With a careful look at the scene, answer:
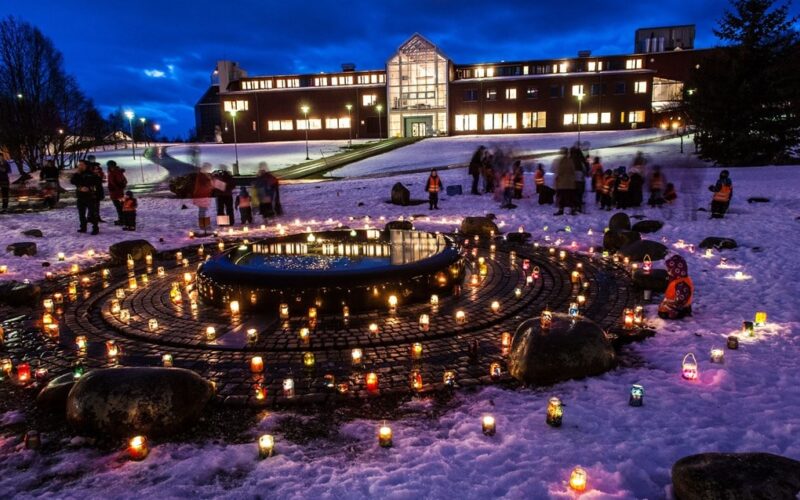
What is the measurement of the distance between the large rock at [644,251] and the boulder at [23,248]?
1475 cm

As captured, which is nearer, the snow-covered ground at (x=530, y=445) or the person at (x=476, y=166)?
the snow-covered ground at (x=530, y=445)

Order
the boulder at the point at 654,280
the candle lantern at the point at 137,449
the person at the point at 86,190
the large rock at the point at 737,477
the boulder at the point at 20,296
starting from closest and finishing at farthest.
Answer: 1. the large rock at the point at 737,477
2. the candle lantern at the point at 137,449
3. the boulder at the point at 654,280
4. the boulder at the point at 20,296
5. the person at the point at 86,190

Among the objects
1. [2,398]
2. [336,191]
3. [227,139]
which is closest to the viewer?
[2,398]

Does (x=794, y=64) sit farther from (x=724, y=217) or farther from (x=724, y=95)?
(x=724, y=217)

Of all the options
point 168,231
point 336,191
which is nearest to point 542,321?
point 168,231

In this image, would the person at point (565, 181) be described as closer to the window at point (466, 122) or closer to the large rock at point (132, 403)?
the large rock at point (132, 403)

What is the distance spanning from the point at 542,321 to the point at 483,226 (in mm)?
9509

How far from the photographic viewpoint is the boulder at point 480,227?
15.8 meters

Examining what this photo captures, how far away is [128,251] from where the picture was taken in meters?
13.2

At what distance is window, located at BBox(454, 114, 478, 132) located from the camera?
2382 inches

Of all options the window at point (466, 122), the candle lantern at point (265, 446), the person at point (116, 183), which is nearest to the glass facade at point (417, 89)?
the window at point (466, 122)

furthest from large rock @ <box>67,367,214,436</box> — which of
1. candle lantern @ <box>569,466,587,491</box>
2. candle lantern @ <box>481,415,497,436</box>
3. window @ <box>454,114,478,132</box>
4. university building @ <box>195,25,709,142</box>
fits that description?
window @ <box>454,114,478,132</box>

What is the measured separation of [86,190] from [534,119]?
169 ft

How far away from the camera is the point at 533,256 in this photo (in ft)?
42.8
